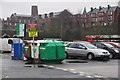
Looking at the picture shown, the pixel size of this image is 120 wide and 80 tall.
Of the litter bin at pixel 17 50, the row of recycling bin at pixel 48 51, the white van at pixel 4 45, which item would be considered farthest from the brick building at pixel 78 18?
the row of recycling bin at pixel 48 51

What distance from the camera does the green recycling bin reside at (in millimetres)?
21047

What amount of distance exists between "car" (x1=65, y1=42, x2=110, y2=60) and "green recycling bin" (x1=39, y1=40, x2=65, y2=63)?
4.84m

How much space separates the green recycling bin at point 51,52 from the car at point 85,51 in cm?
484

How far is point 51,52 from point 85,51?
5.57 meters

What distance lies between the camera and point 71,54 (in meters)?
27.1

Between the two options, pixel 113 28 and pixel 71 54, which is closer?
pixel 71 54

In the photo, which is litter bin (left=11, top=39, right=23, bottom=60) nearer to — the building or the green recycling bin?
the green recycling bin

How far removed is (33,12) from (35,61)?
12640cm

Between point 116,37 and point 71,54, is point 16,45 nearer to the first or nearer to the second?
point 71,54

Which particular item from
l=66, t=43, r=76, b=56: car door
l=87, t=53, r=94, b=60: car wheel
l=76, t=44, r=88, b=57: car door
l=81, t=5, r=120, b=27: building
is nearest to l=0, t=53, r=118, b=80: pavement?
l=87, t=53, r=94, b=60: car wheel

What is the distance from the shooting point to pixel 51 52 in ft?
69.3

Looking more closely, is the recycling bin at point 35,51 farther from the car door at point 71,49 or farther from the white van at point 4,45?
the white van at point 4,45

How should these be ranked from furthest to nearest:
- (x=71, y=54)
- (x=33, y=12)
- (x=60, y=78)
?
1. (x=33, y=12)
2. (x=71, y=54)
3. (x=60, y=78)

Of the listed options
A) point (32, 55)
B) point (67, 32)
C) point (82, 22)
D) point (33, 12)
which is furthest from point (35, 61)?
point (33, 12)
